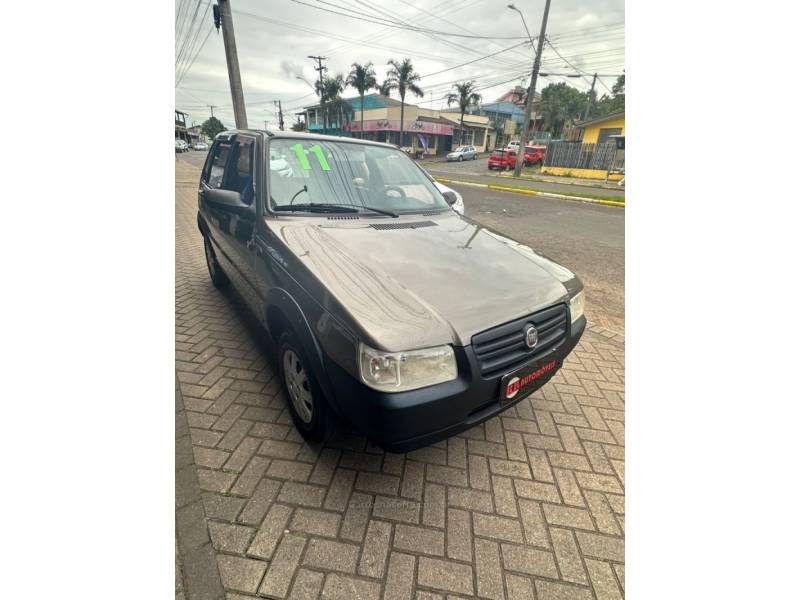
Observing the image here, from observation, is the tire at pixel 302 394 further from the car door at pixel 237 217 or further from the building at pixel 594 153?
the building at pixel 594 153

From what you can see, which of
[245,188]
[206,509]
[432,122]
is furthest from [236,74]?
[432,122]

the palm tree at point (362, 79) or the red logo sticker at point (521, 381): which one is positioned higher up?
the palm tree at point (362, 79)

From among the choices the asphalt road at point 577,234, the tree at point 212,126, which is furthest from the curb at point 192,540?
the tree at point 212,126

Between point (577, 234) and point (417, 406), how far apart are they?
316 inches

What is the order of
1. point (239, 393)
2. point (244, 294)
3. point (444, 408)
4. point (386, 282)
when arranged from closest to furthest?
point (444, 408), point (386, 282), point (239, 393), point (244, 294)

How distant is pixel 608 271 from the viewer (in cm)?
585

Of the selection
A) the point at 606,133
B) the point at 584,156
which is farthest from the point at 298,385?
the point at 606,133

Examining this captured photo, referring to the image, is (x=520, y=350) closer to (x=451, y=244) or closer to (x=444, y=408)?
(x=444, y=408)

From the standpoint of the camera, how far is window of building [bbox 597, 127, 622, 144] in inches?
965

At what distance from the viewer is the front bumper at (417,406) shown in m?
1.58

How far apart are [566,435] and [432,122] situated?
44.5m

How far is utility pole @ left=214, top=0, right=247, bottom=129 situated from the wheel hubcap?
11859 mm

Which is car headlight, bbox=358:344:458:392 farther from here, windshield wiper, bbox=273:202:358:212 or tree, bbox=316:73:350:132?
tree, bbox=316:73:350:132

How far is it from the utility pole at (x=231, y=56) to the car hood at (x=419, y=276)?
11.6m
